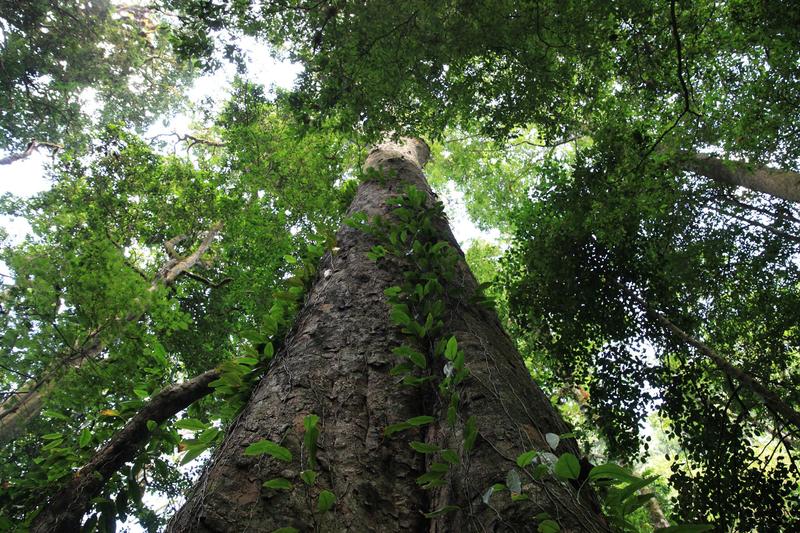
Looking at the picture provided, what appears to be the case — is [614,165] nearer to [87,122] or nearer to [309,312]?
[309,312]

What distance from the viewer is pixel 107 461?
7.16 feet

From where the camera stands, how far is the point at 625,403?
4738mm

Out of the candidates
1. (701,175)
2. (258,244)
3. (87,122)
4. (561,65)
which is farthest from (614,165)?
(87,122)

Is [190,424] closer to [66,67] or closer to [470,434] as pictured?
[470,434]

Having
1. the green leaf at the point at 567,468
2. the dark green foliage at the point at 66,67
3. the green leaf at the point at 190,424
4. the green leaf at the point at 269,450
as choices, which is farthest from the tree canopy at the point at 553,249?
the dark green foliage at the point at 66,67

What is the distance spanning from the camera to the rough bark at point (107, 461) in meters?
1.94

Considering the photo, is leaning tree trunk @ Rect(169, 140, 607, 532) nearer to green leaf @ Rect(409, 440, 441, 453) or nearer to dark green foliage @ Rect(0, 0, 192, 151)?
green leaf @ Rect(409, 440, 441, 453)

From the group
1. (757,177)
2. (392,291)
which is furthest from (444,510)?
(757,177)

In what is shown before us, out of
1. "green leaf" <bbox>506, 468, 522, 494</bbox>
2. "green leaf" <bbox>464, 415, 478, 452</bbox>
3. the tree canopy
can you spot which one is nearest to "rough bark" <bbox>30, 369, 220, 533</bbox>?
the tree canopy

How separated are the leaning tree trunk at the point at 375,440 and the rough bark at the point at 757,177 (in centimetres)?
445

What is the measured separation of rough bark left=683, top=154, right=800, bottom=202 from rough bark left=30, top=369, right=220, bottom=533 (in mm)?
5475

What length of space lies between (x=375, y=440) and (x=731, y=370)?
4094 mm

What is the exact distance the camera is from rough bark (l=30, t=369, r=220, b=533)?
194 centimetres

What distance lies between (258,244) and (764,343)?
23.0 feet
